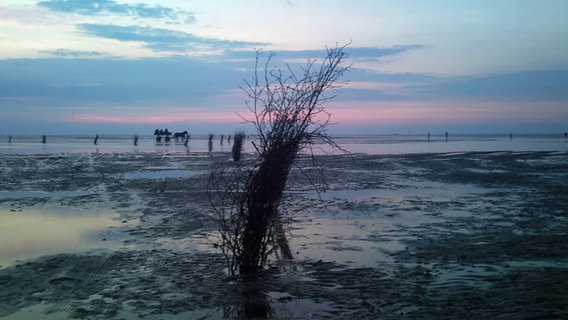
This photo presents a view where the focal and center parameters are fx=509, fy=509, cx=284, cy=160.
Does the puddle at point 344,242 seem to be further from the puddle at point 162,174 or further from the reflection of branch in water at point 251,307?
the puddle at point 162,174

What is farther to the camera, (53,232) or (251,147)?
(251,147)

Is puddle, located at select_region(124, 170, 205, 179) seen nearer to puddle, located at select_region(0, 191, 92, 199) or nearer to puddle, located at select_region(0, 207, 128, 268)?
puddle, located at select_region(0, 191, 92, 199)

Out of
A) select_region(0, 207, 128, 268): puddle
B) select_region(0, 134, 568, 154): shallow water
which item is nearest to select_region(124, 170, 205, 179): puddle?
select_region(0, 134, 568, 154): shallow water

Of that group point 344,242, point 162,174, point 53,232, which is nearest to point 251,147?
point 162,174

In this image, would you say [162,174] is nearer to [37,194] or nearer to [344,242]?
[37,194]

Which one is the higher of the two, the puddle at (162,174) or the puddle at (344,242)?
the puddle at (162,174)

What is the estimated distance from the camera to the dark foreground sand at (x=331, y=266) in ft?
19.9

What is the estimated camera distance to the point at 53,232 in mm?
11102

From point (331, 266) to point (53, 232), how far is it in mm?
6526

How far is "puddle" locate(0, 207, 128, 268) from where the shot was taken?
944 cm

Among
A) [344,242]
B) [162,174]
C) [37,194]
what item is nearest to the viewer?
[344,242]

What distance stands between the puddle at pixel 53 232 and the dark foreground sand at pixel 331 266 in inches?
10.8

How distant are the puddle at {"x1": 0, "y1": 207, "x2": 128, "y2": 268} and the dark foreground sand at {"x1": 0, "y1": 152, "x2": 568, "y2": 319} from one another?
274mm

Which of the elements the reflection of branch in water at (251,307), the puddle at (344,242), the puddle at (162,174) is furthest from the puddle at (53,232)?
the puddle at (162,174)
